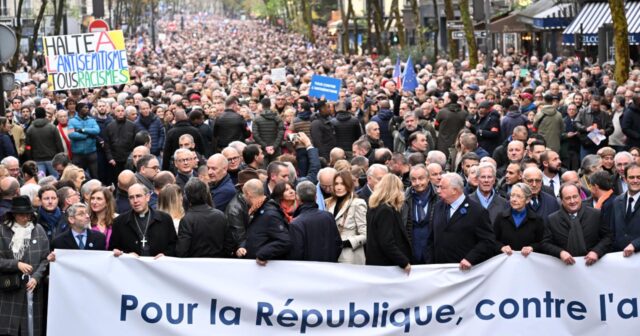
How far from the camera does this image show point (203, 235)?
10.7 meters

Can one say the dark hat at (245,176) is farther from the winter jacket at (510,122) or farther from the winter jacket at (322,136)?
the winter jacket at (510,122)

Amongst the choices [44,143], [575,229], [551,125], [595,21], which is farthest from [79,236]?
[595,21]

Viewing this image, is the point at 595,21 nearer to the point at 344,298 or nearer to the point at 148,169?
the point at 148,169

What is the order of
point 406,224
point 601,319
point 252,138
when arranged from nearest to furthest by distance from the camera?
point 601,319
point 406,224
point 252,138

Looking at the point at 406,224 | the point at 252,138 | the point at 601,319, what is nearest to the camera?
the point at 601,319

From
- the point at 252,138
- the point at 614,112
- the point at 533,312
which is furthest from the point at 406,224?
the point at 614,112

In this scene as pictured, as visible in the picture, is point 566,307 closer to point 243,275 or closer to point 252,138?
point 243,275

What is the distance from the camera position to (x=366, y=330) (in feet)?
33.8


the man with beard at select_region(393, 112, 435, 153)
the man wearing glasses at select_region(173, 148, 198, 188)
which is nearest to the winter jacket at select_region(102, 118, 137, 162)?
the man with beard at select_region(393, 112, 435, 153)

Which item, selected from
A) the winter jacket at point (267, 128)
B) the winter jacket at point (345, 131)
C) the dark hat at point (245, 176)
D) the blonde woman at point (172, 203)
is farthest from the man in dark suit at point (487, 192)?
the winter jacket at point (345, 131)

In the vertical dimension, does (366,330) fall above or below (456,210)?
below

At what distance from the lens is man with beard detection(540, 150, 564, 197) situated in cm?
1406

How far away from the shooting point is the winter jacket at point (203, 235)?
35.1 feet

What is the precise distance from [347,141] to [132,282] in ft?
32.8
